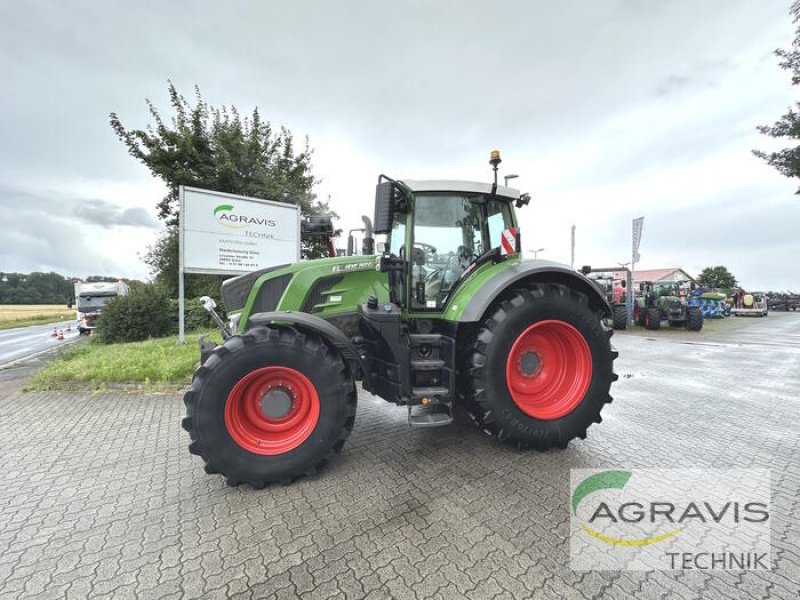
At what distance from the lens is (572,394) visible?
10.4 feet

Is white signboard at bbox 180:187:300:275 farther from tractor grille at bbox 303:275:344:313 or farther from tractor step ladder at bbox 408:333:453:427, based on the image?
tractor step ladder at bbox 408:333:453:427

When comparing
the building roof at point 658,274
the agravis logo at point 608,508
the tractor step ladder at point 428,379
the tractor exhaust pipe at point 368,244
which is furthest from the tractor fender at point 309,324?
the building roof at point 658,274

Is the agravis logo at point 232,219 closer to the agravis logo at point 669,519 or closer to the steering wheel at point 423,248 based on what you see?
the steering wheel at point 423,248

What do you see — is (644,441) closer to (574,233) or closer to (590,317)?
(590,317)

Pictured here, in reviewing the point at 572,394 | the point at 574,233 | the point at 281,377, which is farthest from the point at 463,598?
the point at 574,233

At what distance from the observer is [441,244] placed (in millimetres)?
3326

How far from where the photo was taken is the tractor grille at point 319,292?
3232mm

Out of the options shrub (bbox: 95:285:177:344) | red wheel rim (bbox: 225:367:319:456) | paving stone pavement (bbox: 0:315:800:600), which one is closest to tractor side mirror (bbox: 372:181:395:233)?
red wheel rim (bbox: 225:367:319:456)

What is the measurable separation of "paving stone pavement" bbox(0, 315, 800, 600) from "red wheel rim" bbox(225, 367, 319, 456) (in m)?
0.32

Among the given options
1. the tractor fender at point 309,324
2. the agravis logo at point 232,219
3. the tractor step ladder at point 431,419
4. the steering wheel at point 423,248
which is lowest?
the tractor step ladder at point 431,419

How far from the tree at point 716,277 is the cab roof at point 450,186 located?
209 ft

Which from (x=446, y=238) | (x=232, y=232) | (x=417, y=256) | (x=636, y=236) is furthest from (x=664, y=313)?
(x=232, y=232)

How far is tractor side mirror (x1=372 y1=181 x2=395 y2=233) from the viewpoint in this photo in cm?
271

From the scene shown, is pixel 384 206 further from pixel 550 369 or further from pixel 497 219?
pixel 550 369
